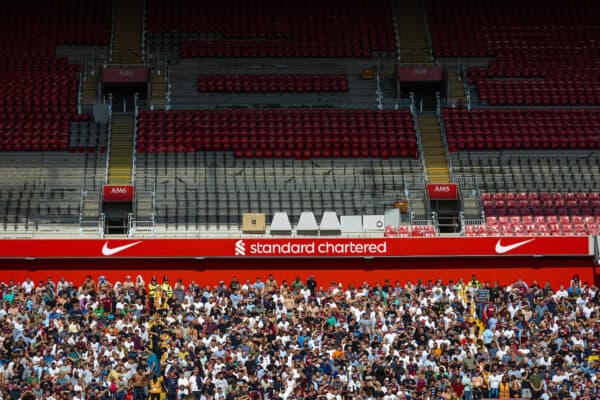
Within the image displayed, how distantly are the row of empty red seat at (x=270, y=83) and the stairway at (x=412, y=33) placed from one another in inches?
150

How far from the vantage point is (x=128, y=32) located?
51.3 meters

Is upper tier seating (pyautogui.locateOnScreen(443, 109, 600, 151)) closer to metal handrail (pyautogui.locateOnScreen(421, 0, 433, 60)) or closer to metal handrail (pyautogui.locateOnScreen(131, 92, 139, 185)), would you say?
metal handrail (pyautogui.locateOnScreen(421, 0, 433, 60))

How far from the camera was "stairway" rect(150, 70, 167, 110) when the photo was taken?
1865 inches

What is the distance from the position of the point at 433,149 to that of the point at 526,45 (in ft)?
30.9

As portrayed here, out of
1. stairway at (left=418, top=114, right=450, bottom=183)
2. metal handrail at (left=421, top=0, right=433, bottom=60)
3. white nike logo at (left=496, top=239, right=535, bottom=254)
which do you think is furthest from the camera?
metal handrail at (left=421, top=0, right=433, bottom=60)

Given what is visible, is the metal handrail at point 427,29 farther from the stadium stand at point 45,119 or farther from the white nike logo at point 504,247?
the white nike logo at point 504,247

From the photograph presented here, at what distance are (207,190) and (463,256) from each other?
1007cm

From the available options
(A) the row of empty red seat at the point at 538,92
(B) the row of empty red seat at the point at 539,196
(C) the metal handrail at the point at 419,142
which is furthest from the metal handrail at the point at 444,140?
(B) the row of empty red seat at the point at 539,196

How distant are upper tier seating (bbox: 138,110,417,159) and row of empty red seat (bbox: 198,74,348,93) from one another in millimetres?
1835

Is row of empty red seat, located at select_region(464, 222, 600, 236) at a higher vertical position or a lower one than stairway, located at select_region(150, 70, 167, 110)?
lower

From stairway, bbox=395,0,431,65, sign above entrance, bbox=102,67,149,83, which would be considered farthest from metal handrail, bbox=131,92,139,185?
stairway, bbox=395,0,431,65

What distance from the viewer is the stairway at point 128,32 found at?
49844mm

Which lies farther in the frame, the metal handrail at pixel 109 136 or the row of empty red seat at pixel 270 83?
the row of empty red seat at pixel 270 83

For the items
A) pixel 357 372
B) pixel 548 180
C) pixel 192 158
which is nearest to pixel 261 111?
pixel 192 158
